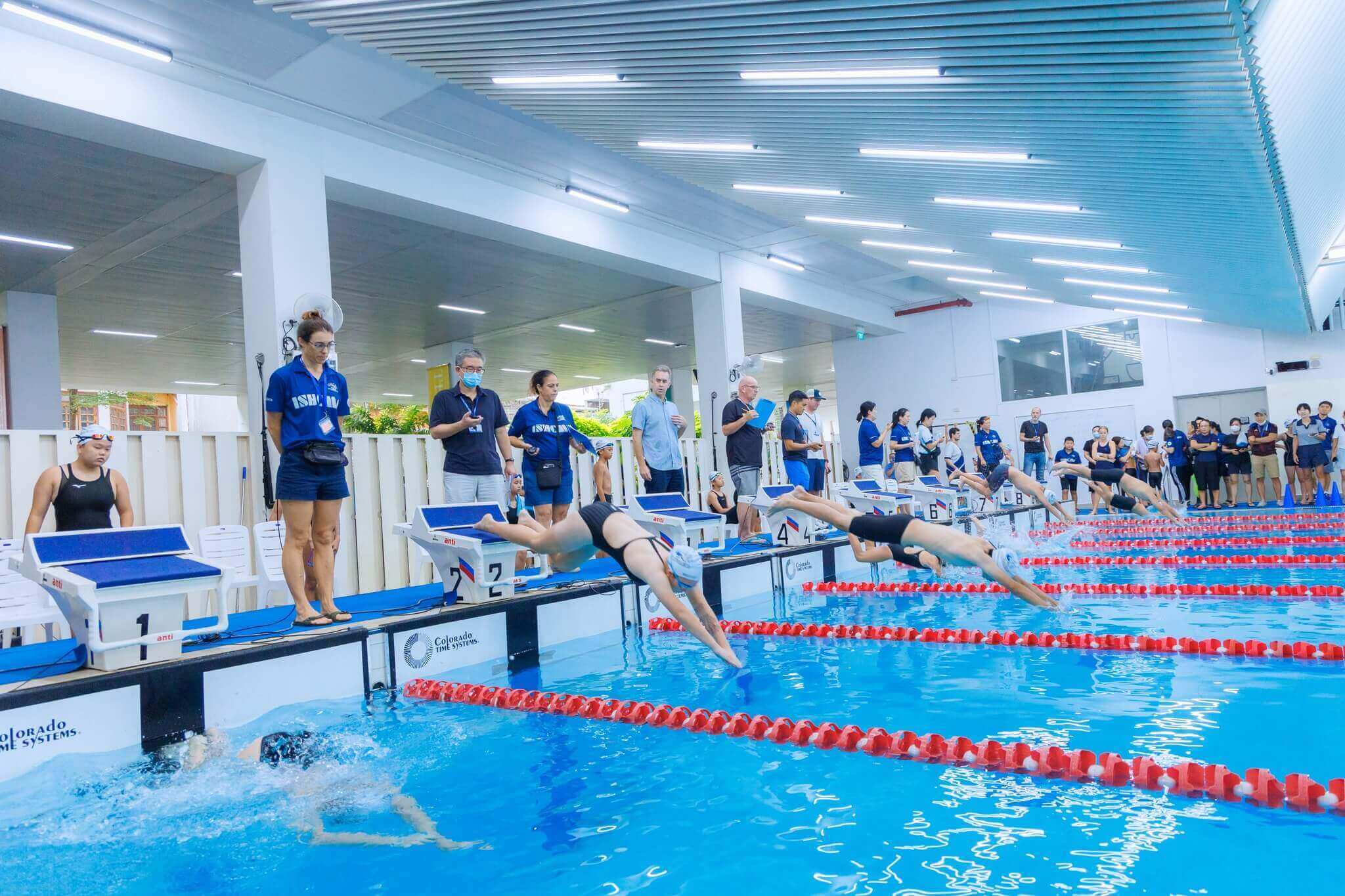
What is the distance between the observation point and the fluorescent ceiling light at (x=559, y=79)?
5.81 meters

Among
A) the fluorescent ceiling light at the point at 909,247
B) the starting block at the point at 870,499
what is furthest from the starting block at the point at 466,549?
the fluorescent ceiling light at the point at 909,247

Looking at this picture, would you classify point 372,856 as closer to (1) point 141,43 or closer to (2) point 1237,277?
(1) point 141,43

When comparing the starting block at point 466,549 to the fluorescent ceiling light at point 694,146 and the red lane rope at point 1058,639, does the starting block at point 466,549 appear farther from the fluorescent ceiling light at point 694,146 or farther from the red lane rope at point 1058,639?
the fluorescent ceiling light at point 694,146

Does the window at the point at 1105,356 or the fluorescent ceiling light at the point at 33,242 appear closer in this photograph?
the fluorescent ceiling light at the point at 33,242

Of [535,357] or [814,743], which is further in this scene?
[535,357]

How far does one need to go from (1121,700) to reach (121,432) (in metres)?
6.72

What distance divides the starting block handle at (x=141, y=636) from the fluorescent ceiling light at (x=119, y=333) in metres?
12.0

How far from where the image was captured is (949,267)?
12.6 meters

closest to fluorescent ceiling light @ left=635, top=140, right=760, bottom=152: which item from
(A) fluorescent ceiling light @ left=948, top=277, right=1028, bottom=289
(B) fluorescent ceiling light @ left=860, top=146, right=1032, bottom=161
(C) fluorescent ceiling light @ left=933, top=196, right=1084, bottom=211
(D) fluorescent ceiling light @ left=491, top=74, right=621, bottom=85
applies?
(B) fluorescent ceiling light @ left=860, top=146, right=1032, bottom=161

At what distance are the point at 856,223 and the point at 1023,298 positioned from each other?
7256 mm

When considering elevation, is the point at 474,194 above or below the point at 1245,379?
above

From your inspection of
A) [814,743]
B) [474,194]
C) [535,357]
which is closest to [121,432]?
[474,194]

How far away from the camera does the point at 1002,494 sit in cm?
1498

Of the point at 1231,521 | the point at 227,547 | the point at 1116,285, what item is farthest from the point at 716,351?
the point at 227,547
